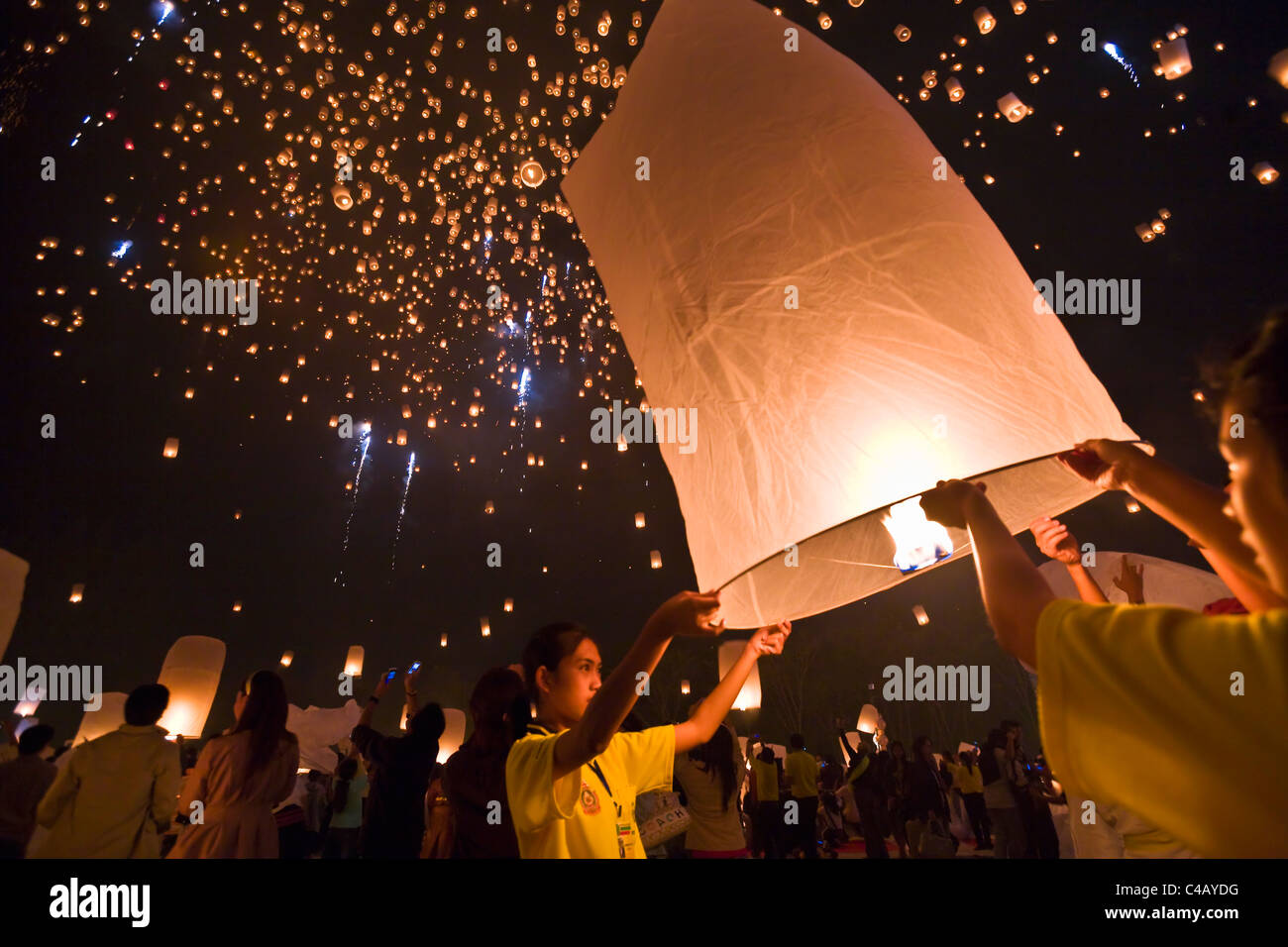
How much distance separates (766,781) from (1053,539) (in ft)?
25.6

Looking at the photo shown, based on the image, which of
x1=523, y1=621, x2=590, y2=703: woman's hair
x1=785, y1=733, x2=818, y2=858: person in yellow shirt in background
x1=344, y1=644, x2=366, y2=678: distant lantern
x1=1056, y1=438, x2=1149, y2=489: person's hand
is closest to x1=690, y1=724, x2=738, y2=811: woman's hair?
x1=523, y1=621, x2=590, y2=703: woman's hair

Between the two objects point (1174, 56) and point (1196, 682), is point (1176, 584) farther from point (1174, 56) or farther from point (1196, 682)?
point (1174, 56)

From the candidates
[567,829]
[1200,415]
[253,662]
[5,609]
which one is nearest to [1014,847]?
[567,829]

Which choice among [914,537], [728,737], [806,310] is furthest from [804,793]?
[806,310]

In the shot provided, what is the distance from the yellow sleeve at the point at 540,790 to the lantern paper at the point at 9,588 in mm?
6499

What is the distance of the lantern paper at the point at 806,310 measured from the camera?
1382 millimetres

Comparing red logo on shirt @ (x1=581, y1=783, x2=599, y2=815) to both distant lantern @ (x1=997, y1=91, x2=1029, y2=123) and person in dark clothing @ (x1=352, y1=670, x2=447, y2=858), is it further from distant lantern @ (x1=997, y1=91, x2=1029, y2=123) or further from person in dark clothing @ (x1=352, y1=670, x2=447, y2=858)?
distant lantern @ (x1=997, y1=91, x2=1029, y2=123)

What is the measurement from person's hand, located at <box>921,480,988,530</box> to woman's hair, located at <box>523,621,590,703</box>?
4.49ft

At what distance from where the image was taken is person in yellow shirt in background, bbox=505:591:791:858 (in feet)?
5.14

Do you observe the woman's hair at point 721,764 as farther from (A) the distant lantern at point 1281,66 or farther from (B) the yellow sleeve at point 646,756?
(A) the distant lantern at point 1281,66

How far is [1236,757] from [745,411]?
3.35ft

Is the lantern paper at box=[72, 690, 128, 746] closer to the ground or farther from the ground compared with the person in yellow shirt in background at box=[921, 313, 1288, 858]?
closer to the ground

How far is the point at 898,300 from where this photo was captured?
4.66 ft

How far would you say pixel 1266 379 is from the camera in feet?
2.85
